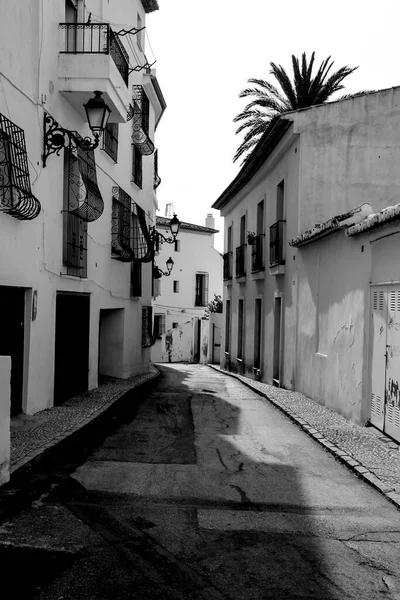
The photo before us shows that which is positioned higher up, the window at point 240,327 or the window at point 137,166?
the window at point 137,166

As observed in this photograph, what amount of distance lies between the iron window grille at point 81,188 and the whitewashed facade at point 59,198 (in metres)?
0.03

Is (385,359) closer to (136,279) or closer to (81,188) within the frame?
(81,188)

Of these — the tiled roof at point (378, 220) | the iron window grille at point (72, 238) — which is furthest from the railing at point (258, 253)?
the tiled roof at point (378, 220)

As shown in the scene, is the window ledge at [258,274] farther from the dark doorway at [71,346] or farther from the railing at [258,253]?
the dark doorway at [71,346]

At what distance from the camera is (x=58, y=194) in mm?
11188

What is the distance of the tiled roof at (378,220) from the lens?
27.4 ft

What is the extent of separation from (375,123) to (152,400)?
759 cm

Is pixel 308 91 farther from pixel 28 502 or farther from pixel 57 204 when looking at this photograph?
pixel 28 502

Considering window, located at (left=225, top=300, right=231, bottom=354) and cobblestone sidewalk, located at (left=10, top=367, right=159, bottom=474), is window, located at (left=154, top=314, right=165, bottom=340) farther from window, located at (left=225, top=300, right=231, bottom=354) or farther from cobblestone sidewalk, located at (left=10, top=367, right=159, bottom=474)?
cobblestone sidewalk, located at (left=10, top=367, right=159, bottom=474)

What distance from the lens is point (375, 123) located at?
14.8m

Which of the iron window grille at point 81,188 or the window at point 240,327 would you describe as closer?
the iron window grille at point 81,188

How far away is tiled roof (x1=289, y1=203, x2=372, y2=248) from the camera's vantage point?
10.3 m

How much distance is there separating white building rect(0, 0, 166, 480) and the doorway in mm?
4812

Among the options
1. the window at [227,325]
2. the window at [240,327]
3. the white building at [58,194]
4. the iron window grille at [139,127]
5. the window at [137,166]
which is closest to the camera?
the white building at [58,194]
